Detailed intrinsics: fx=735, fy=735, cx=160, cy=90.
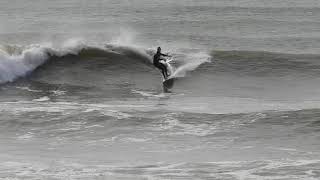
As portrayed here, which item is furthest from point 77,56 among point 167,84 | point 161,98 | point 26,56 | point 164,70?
point 161,98

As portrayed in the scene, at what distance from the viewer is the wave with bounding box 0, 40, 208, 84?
2405cm

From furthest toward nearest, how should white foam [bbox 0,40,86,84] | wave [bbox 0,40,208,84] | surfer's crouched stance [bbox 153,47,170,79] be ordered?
wave [bbox 0,40,208,84] → white foam [bbox 0,40,86,84] → surfer's crouched stance [bbox 153,47,170,79]

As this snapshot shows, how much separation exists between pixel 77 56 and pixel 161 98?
20.1 feet

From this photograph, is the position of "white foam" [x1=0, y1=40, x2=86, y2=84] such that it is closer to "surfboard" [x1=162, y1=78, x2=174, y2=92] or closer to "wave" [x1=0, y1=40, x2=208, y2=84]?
"wave" [x1=0, y1=40, x2=208, y2=84]

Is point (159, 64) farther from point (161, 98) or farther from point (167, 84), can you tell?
point (161, 98)

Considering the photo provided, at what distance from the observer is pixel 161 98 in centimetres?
2077

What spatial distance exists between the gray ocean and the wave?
4 centimetres

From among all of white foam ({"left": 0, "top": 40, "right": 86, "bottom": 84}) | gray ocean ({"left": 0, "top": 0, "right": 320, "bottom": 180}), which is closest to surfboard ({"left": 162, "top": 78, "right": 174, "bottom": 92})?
gray ocean ({"left": 0, "top": 0, "right": 320, "bottom": 180})

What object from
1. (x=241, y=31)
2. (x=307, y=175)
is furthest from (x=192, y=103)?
(x=241, y=31)

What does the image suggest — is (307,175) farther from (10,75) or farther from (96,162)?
(10,75)

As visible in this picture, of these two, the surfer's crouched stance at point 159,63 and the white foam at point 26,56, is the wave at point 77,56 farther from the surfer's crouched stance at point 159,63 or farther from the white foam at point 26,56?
the surfer's crouched stance at point 159,63

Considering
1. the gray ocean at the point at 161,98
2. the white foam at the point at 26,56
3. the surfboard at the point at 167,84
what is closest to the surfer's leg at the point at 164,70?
the surfboard at the point at 167,84

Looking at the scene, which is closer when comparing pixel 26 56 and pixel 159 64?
pixel 159 64

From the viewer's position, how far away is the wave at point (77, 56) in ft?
78.9
